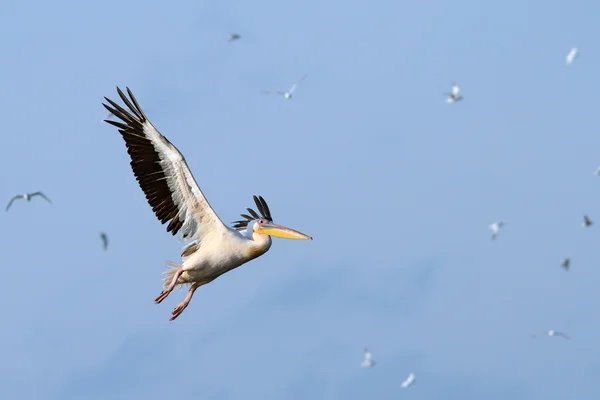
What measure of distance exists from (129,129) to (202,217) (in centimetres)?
159

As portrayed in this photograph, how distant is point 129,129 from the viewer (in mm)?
27578

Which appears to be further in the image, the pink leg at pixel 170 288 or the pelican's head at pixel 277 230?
the pelican's head at pixel 277 230

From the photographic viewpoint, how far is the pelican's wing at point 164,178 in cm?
2738

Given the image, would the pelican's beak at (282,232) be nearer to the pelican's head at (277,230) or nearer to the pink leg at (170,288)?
the pelican's head at (277,230)

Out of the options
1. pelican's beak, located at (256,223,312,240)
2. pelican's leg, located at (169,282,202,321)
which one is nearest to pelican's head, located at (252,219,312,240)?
pelican's beak, located at (256,223,312,240)

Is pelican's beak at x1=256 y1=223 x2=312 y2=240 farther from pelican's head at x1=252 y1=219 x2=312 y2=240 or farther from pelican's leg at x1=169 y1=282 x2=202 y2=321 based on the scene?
pelican's leg at x1=169 y1=282 x2=202 y2=321

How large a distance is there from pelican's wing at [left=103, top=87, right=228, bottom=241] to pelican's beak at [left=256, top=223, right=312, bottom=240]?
73cm

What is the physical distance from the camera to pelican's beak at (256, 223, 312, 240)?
28156mm

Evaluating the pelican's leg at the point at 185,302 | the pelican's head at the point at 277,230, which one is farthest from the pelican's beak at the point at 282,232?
the pelican's leg at the point at 185,302

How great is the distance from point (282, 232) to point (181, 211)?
1.54m

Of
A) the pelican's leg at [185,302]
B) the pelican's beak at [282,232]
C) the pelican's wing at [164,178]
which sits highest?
the pelican's wing at [164,178]

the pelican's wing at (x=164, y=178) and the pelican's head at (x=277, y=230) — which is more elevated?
the pelican's wing at (x=164, y=178)

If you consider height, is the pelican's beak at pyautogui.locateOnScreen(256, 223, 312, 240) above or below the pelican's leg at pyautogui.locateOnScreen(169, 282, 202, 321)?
above

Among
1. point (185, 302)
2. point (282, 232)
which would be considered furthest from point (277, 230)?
point (185, 302)
